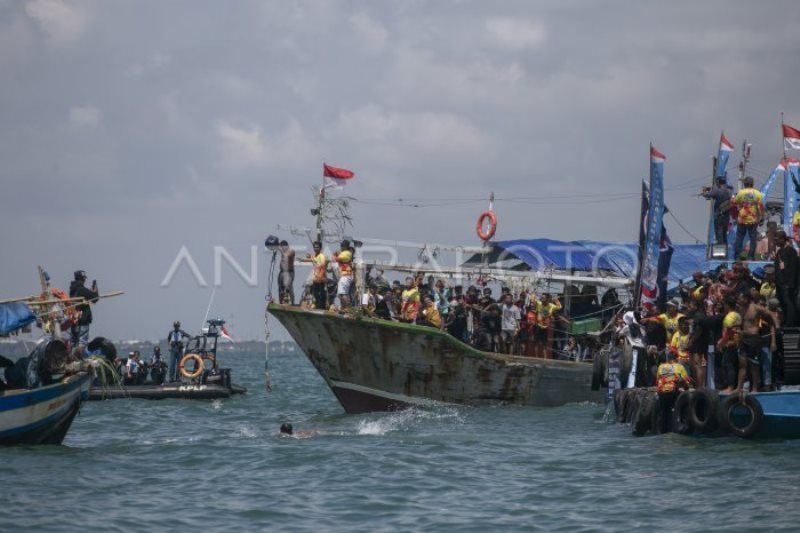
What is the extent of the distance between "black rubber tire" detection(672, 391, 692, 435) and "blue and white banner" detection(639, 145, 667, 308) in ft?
13.9

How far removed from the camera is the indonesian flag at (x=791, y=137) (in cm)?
2792

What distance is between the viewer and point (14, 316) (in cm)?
1995

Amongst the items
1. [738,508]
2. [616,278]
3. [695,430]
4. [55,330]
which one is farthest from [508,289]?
[738,508]

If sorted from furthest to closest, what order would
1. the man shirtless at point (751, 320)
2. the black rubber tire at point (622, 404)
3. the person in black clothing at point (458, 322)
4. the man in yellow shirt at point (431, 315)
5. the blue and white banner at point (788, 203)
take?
the person in black clothing at point (458, 322)
the man in yellow shirt at point (431, 315)
the blue and white banner at point (788, 203)
the black rubber tire at point (622, 404)
the man shirtless at point (751, 320)

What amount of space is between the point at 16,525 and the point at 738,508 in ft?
28.0

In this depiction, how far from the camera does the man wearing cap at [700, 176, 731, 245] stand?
25.4 m

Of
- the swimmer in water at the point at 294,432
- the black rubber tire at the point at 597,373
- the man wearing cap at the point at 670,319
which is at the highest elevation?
the man wearing cap at the point at 670,319

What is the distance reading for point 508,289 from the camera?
28.4 meters

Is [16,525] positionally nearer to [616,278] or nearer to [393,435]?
[393,435]

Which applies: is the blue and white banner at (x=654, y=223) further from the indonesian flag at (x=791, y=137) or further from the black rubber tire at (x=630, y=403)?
the indonesian flag at (x=791, y=137)

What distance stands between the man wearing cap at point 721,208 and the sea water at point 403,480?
16.9 feet

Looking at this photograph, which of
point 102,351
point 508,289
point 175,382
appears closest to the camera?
point 102,351

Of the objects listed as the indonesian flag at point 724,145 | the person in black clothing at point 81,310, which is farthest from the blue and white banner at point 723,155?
the person in black clothing at point 81,310

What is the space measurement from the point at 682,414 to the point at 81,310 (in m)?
10.9
